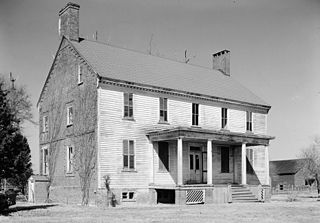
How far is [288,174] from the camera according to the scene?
84.9 meters

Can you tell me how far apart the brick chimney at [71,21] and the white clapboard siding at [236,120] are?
12.1 metres

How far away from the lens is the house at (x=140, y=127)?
25.8 metres

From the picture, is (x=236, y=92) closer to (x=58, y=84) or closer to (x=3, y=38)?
(x=58, y=84)

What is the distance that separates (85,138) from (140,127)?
3302mm

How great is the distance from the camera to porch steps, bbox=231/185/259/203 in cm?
2768

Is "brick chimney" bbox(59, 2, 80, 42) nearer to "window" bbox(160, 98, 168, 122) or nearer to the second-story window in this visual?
Answer: "window" bbox(160, 98, 168, 122)

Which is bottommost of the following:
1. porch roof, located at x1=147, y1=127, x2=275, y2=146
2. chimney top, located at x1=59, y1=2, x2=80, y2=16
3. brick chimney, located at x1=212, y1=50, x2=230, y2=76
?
porch roof, located at x1=147, y1=127, x2=275, y2=146

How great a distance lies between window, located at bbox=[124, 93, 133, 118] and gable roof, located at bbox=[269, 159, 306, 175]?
61.6m

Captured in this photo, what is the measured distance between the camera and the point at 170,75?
31391mm

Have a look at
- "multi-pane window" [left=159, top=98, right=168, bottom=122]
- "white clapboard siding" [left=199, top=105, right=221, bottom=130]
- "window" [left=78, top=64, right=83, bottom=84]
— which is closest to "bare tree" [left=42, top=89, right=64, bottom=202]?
"window" [left=78, top=64, right=83, bottom=84]

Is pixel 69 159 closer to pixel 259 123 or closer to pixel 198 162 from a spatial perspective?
pixel 198 162

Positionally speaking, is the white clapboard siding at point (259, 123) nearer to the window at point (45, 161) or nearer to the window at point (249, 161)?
the window at point (249, 161)

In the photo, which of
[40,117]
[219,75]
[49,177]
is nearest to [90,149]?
[49,177]

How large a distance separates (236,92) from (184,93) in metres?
6.92
